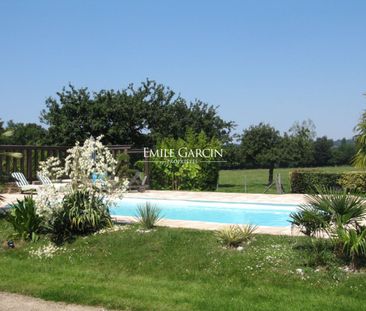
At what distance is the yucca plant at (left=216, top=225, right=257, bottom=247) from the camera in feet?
26.7

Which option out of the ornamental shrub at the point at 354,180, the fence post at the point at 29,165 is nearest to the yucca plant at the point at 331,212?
the ornamental shrub at the point at 354,180

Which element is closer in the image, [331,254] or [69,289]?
[69,289]

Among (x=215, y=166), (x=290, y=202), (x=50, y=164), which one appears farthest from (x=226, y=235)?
(x=215, y=166)

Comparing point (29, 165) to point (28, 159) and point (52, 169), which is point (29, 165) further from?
point (52, 169)

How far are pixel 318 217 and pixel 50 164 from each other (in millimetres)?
5474

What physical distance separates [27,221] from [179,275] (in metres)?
4.10

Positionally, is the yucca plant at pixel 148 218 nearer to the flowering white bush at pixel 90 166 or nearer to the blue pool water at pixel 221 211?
the flowering white bush at pixel 90 166

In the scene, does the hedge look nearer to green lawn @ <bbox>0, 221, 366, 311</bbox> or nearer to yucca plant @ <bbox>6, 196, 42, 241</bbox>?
green lawn @ <bbox>0, 221, 366, 311</bbox>

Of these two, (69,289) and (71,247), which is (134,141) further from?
(69,289)

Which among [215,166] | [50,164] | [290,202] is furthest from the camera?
[215,166]

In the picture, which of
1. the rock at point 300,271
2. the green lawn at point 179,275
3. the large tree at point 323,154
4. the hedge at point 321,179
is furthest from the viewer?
the large tree at point 323,154

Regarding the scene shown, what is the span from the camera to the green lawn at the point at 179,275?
5965 millimetres

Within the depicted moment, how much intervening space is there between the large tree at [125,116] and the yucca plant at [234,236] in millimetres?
19381

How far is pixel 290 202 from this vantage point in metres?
15.3
